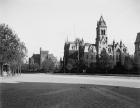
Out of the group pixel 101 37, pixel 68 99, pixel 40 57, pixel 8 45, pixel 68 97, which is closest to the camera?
pixel 68 99

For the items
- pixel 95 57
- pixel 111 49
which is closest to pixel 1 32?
pixel 95 57

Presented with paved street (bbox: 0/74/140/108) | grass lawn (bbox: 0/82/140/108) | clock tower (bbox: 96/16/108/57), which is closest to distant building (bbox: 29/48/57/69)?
clock tower (bbox: 96/16/108/57)

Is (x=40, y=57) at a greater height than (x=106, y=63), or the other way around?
(x=40, y=57)

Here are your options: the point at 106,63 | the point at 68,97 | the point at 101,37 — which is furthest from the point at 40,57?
the point at 68,97

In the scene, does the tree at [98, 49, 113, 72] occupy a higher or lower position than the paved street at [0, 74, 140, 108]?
higher

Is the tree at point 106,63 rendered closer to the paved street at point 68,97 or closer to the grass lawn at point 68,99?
the paved street at point 68,97

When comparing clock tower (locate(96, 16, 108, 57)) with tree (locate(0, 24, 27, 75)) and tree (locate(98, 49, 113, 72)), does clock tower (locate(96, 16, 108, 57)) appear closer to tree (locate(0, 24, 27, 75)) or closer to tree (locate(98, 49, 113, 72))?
tree (locate(98, 49, 113, 72))

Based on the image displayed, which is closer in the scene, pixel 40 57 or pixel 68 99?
pixel 68 99

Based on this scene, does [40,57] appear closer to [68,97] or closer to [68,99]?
[68,97]

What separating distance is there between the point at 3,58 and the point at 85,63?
144ft

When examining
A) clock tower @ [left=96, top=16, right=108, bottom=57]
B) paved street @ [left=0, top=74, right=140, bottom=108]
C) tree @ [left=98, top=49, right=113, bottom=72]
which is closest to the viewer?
paved street @ [left=0, top=74, right=140, bottom=108]

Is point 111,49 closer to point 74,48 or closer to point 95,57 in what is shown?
point 95,57

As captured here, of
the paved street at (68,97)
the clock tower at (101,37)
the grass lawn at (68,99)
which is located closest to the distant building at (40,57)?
the clock tower at (101,37)

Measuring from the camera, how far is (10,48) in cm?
4206
